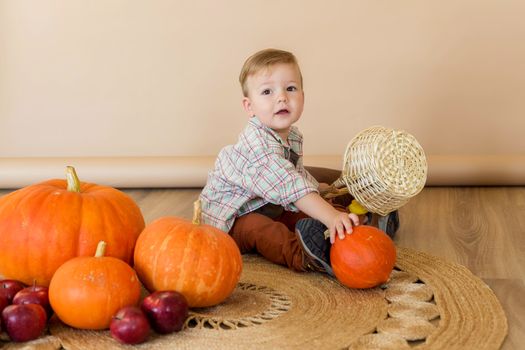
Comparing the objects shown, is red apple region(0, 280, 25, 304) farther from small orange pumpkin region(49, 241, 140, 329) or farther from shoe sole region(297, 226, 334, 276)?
shoe sole region(297, 226, 334, 276)

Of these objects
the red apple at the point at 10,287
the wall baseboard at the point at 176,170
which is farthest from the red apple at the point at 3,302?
the wall baseboard at the point at 176,170

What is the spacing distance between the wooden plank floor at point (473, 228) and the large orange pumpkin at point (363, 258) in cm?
25


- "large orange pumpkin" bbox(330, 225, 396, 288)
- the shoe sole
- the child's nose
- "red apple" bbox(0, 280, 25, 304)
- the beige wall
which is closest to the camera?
"red apple" bbox(0, 280, 25, 304)

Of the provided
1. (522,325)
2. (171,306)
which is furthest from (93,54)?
(522,325)

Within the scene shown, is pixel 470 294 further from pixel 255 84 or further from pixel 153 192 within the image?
pixel 153 192

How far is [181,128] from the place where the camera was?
3189mm

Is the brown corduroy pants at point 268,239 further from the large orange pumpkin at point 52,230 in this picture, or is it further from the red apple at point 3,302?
the red apple at point 3,302

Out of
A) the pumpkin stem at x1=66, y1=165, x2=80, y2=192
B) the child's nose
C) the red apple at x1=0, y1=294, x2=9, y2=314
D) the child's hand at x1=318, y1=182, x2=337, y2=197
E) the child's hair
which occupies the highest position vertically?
the child's hair

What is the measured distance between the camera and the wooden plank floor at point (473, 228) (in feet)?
5.83

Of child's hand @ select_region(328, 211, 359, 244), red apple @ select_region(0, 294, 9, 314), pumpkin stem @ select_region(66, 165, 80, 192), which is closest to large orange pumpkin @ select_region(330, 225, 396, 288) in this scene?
child's hand @ select_region(328, 211, 359, 244)

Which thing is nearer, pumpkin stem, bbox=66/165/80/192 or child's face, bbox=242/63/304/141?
pumpkin stem, bbox=66/165/80/192

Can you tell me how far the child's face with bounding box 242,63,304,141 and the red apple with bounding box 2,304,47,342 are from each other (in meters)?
0.82

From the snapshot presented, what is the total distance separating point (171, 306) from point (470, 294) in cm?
64

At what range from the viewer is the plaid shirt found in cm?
196
